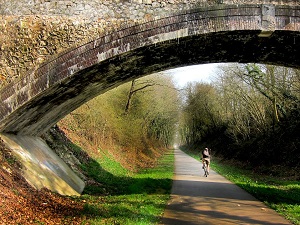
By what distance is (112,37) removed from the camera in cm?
731

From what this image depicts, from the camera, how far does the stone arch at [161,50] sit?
6965mm

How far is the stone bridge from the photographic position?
6996 mm

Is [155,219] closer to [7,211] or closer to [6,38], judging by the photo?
[7,211]

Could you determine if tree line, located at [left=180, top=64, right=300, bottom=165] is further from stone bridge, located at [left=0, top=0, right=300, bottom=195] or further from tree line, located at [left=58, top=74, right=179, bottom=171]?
stone bridge, located at [left=0, top=0, right=300, bottom=195]

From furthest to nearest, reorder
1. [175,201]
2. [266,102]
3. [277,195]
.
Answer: [266,102], [277,195], [175,201]

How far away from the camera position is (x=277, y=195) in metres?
10.4

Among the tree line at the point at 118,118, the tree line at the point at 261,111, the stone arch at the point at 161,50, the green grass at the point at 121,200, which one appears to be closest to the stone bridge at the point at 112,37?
the stone arch at the point at 161,50

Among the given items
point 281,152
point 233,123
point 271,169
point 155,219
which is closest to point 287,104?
point 281,152

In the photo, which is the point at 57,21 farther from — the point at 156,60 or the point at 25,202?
the point at 25,202

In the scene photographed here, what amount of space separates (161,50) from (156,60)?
743mm

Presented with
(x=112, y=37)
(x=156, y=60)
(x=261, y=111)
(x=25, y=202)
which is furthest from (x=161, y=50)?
(x=261, y=111)

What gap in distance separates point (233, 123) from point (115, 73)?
71.3ft

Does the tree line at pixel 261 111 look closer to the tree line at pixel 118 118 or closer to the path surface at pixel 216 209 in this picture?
the tree line at pixel 118 118

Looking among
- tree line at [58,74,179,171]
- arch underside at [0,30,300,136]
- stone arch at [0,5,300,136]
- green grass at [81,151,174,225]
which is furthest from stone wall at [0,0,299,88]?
tree line at [58,74,179,171]
